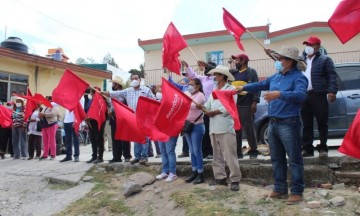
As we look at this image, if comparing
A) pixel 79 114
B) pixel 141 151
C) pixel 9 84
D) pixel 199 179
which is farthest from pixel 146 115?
pixel 9 84

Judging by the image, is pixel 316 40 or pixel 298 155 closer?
pixel 298 155

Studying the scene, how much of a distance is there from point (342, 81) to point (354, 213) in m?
3.67

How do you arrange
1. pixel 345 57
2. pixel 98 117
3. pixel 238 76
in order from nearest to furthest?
1. pixel 238 76
2. pixel 98 117
3. pixel 345 57

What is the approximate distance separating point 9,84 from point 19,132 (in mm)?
4425

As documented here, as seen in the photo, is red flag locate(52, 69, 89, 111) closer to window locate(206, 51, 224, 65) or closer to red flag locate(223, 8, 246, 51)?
red flag locate(223, 8, 246, 51)

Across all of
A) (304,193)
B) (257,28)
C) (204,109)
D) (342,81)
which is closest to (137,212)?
(204,109)

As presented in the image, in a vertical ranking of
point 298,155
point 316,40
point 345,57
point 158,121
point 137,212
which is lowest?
point 137,212

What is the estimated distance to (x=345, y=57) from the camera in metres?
18.9

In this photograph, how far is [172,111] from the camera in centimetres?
580

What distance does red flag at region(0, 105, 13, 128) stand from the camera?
10.4m

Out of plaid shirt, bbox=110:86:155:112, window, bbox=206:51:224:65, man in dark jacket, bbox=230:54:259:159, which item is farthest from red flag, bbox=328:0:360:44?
window, bbox=206:51:224:65

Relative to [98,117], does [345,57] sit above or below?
above

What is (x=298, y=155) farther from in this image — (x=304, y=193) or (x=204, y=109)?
(x=204, y=109)

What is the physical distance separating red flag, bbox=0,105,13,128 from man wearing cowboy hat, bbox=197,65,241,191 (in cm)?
710
